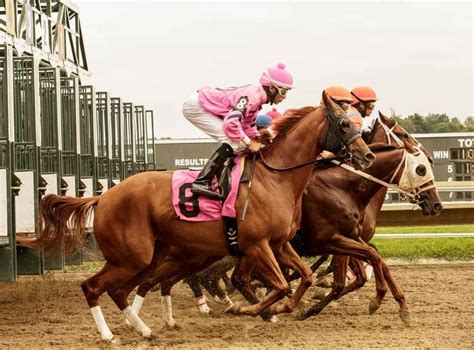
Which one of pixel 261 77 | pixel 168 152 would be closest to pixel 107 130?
pixel 261 77

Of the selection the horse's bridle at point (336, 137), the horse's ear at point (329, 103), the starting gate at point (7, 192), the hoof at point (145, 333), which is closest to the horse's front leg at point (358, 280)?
the horse's bridle at point (336, 137)

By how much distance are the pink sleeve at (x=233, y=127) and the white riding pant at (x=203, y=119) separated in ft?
0.67

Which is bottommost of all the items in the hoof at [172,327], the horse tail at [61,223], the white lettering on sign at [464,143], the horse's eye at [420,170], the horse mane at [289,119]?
the hoof at [172,327]

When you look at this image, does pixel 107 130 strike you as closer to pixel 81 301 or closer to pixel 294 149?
pixel 81 301

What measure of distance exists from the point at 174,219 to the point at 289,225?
0.77 meters

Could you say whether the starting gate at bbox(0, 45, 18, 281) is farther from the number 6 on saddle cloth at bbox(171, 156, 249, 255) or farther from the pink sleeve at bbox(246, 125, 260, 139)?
the pink sleeve at bbox(246, 125, 260, 139)

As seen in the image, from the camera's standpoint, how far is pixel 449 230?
16.5 meters

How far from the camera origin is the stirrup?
21.7 feet

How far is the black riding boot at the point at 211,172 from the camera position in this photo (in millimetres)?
6637

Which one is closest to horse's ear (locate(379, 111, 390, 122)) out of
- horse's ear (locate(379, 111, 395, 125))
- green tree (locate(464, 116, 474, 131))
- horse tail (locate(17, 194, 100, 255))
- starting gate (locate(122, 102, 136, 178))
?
horse's ear (locate(379, 111, 395, 125))

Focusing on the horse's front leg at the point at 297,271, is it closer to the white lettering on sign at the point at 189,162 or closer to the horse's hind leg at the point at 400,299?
the horse's hind leg at the point at 400,299

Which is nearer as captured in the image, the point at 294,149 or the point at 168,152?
the point at 294,149

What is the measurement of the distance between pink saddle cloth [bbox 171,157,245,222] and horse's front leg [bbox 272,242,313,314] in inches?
26.3

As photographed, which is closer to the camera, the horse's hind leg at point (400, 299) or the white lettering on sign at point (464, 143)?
the horse's hind leg at point (400, 299)
